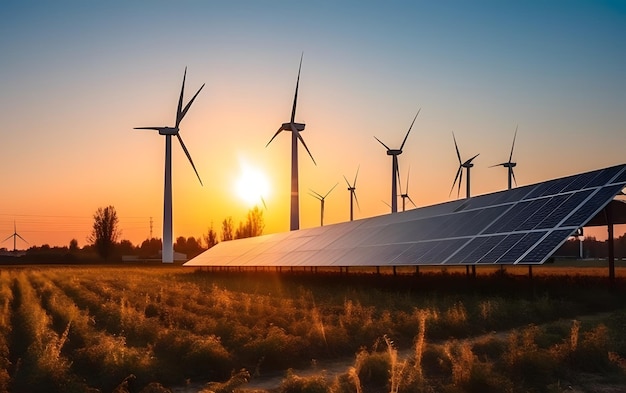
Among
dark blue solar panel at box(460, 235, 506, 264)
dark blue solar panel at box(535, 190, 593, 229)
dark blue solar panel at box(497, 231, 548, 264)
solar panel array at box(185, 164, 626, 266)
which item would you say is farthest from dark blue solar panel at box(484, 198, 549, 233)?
dark blue solar panel at box(497, 231, 548, 264)

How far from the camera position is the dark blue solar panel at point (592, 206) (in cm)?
2872

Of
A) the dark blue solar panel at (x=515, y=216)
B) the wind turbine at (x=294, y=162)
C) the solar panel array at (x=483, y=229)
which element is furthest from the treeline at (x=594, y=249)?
the dark blue solar panel at (x=515, y=216)

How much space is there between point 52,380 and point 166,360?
4.02 metres

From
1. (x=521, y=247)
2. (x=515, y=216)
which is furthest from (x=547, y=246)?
(x=515, y=216)

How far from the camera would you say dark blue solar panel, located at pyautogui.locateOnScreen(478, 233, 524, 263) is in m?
30.3

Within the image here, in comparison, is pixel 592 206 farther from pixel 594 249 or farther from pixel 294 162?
pixel 594 249

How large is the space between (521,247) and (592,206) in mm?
3620

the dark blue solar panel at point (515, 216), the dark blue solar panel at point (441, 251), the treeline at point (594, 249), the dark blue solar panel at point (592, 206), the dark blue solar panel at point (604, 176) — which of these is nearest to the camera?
the dark blue solar panel at point (592, 206)

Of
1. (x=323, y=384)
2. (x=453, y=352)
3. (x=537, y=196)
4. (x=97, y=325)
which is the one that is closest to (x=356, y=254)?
(x=537, y=196)

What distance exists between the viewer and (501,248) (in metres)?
31.2

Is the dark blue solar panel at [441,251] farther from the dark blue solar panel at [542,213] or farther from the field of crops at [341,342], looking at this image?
the dark blue solar panel at [542,213]

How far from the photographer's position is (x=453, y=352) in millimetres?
19984

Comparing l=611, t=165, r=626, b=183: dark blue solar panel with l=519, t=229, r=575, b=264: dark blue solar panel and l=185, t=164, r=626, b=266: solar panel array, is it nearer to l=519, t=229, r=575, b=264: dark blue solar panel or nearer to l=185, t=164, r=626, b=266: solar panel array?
l=185, t=164, r=626, b=266: solar panel array

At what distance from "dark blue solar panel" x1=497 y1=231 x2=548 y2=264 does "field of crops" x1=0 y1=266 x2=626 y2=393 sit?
2.01m
